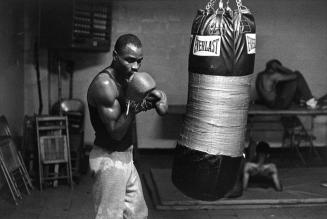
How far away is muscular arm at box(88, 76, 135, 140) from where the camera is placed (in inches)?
137

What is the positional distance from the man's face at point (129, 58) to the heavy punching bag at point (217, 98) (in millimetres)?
541

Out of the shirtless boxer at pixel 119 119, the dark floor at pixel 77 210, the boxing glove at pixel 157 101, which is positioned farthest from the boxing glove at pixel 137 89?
the dark floor at pixel 77 210

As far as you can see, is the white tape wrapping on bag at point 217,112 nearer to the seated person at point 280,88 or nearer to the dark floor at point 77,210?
the dark floor at point 77,210

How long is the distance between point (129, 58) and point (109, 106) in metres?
0.36

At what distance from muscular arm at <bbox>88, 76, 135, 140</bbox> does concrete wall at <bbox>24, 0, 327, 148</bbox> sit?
392 cm

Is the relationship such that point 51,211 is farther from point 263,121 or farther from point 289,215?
point 263,121

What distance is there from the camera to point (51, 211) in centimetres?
536

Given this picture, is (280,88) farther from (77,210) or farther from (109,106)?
(109,106)

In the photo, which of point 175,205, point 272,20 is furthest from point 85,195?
point 272,20

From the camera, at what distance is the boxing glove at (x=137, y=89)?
11.5 feet

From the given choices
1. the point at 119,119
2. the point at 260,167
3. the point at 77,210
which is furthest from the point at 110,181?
the point at 260,167

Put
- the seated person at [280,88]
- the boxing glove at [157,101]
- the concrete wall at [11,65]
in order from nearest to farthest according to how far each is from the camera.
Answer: the boxing glove at [157,101], the concrete wall at [11,65], the seated person at [280,88]

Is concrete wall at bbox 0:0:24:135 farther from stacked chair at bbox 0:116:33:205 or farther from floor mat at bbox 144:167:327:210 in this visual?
floor mat at bbox 144:167:327:210

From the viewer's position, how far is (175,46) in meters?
7.45
